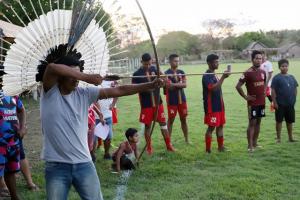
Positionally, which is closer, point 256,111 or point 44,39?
point 44,39

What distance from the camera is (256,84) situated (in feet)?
23.3

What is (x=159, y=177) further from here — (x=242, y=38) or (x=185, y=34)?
(x=242, y=38)

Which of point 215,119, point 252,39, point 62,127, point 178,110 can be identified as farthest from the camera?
point 252,39

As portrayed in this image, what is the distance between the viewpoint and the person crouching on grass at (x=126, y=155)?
6160mm

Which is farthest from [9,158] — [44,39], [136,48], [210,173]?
[136,48]

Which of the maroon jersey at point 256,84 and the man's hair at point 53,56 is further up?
the man's hair at point 53,56

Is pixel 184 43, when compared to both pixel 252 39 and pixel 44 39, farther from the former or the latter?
pixel 44 39

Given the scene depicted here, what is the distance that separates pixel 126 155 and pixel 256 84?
256cm

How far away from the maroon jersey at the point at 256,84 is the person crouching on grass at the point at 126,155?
2.19m

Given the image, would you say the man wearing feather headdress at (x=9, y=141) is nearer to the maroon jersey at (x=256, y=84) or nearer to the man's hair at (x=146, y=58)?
the man's hair at (x=146, y=58)

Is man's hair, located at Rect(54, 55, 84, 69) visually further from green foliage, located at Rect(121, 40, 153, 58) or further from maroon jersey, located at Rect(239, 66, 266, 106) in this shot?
maroon jersey, located at Rect(239, 66, 266, 106)

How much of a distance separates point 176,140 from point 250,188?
3361 millimetres

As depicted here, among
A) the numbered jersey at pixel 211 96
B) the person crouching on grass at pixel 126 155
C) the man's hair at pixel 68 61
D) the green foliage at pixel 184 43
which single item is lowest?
the person crouching on grass at pixel 126 155

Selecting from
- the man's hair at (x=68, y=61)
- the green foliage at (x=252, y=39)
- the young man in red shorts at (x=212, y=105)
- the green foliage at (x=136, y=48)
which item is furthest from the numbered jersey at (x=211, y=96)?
the green foliage at (x=252, y=39)
